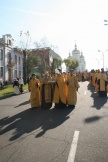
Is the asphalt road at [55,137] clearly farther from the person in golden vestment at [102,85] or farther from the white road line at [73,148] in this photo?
the person in golden vestment at [102,85]

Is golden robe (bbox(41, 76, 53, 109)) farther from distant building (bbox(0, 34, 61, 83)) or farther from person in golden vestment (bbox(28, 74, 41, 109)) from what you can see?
distant building (bbox(0, 34, 61, 83))

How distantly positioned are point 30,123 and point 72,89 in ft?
13.5

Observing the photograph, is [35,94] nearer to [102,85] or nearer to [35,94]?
[35,94]

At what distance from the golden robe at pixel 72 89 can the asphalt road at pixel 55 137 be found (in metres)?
1.93

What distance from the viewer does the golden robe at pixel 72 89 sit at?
479 inches

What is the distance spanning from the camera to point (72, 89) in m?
12.4

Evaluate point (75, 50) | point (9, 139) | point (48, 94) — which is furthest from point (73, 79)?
point (75, 50)

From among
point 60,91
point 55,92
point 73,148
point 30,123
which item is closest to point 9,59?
point 55,92

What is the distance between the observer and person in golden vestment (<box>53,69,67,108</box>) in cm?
1208

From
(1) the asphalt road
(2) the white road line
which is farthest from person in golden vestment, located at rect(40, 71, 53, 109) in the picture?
(2) the white road line

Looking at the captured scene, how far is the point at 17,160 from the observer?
17.0 ft

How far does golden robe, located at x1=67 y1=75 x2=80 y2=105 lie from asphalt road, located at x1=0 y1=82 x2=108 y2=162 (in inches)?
75.9

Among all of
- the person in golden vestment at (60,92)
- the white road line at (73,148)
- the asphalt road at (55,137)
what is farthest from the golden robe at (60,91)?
the white road line at (73,148)

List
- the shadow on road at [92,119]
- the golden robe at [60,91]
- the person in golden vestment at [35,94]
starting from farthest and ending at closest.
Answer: the person in golden vestment at [35,94] < the golden robe at [60,91] < the shadow on road at [92,119]
